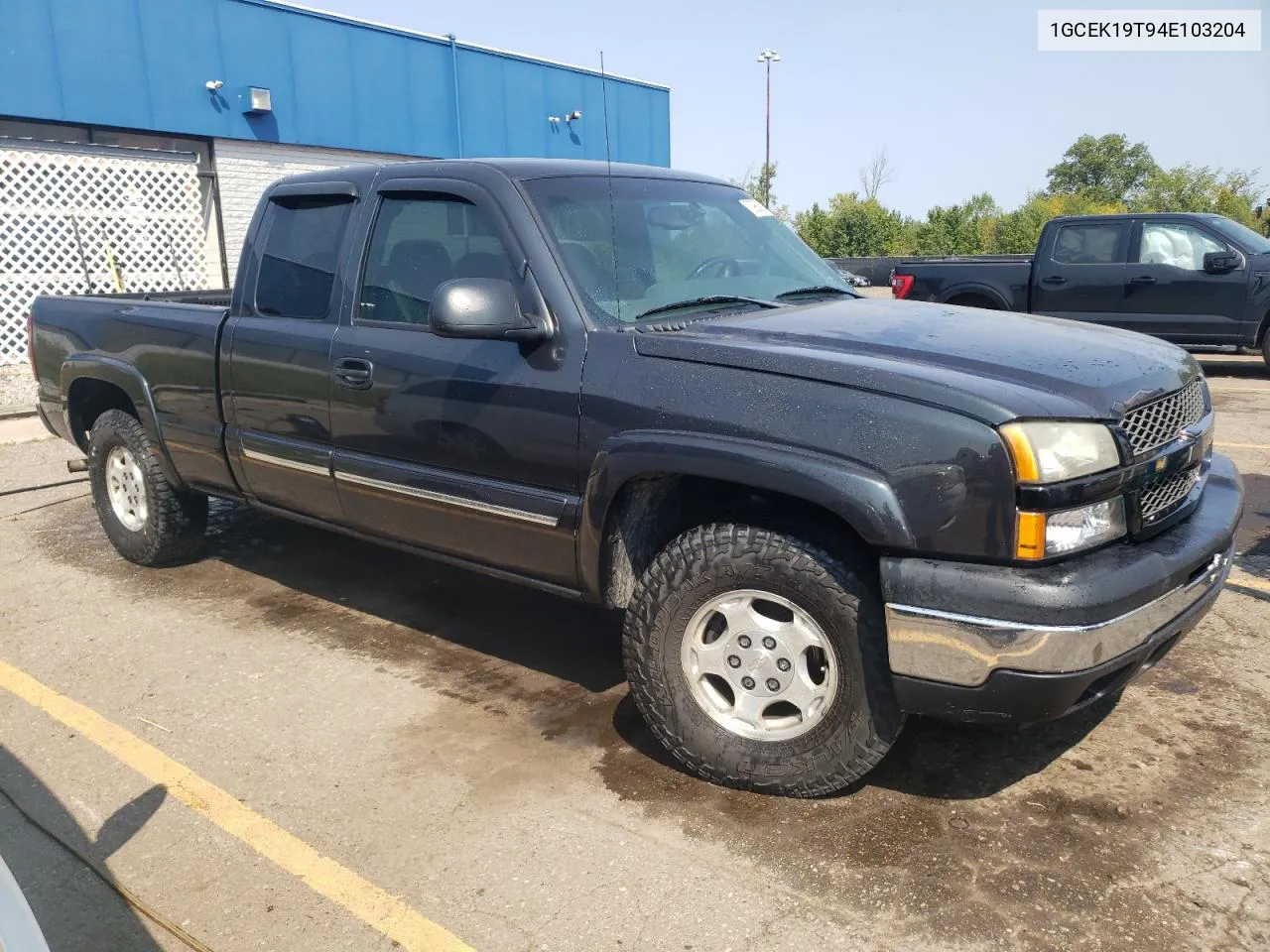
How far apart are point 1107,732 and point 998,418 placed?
1494mm

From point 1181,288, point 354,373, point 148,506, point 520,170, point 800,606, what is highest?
point 520,170

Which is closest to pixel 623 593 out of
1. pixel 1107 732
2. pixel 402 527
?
pixel 402 527

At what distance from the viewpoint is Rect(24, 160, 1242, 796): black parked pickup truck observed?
8.40 feet

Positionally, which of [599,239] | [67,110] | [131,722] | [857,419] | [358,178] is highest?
[67,110]

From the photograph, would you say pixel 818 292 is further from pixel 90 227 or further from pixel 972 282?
pixel 90 227

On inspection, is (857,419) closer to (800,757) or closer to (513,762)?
(800,757)

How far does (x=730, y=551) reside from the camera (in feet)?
9.53

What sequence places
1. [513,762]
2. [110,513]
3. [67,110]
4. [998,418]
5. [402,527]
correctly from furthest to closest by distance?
[67,110], [110,513], [402,527], [513,762], [998,418]

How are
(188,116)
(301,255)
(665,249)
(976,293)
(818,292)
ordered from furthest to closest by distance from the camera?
(188,116)
(976,293)
(301,255)
(818,292)
(665,249)

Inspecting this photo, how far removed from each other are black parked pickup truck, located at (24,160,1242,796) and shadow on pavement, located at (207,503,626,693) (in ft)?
2.13

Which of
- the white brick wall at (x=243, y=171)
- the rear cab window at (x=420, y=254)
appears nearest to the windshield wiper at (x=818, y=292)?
the rear cab window at (x=420, y=254)

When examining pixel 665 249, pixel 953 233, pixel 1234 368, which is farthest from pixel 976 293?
pixel 953 233

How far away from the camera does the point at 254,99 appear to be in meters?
14.8

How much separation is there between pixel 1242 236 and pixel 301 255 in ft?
34.9
